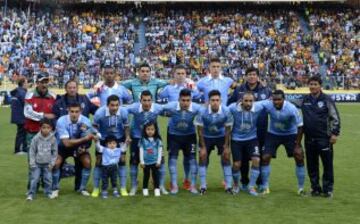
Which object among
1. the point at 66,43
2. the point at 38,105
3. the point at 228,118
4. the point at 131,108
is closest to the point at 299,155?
the point at 228,118

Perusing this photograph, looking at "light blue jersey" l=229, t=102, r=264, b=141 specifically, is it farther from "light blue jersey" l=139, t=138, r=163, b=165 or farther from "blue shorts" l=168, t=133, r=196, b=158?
"light blue jersey" l=139, t=138, r=163, b=165

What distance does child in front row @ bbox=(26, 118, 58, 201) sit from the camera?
9648 millimetres

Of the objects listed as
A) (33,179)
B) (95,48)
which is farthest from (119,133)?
(95,48)

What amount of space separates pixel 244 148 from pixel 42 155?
3.38 m

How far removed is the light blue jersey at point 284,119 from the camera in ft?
33.0

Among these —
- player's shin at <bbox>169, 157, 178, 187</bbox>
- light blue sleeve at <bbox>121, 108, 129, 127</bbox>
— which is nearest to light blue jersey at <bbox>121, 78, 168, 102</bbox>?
light blue sleeve at <bbox>121, 108, 129, 127</bbox>

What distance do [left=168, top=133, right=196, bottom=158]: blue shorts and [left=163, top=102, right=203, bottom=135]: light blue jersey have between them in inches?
3.4

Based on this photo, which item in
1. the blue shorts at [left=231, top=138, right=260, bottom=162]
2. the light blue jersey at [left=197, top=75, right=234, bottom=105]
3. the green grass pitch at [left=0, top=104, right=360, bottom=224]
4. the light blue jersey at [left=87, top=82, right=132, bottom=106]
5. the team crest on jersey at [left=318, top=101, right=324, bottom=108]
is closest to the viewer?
the green grass pitch at [left=0, top=104, right=360, bottom=224]

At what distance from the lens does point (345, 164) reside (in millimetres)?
13656

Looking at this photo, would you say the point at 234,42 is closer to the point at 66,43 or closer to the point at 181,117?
the point at 66,43

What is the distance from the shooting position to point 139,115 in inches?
406

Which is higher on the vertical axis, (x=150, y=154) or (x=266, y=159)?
(x=150, y=154)

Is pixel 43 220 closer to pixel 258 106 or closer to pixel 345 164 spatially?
pixel 258 106

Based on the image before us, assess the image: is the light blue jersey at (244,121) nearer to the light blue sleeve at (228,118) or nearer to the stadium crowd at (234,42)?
the light blue sleeve at (228,118)
